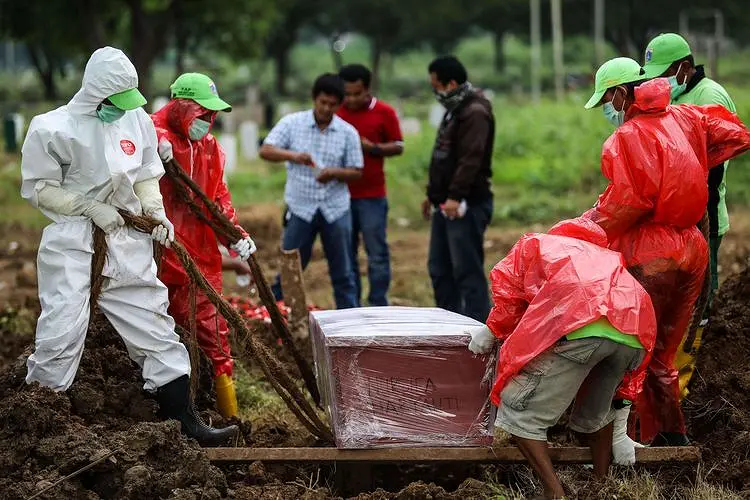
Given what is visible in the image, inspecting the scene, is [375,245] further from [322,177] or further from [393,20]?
[393,20]

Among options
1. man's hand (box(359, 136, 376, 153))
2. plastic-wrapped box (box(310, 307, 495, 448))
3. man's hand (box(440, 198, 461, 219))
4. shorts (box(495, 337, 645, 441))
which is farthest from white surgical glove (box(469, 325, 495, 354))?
man's hand (box(359, 136, 376, 153))

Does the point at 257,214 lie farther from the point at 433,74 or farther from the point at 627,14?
the point at 627,14

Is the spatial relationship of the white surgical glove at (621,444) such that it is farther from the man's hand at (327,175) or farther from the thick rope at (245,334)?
the man's hand at (327,175)

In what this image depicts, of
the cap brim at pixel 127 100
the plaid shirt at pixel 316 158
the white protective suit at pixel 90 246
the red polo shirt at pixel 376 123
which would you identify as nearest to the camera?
the white protective suit at pixel 90 246

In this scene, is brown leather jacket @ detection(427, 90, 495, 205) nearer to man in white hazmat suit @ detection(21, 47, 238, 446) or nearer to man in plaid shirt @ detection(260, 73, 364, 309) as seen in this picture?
man in plaid shirt @ detection(260, 73, 364, 309)

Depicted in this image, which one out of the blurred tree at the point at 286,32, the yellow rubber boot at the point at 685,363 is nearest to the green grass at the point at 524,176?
the yellow rubber boot at the point at 685,363

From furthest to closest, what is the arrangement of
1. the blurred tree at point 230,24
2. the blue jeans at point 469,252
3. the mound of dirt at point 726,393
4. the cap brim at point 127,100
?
the blurred tree at point 230,24 → the blue jeans at point 469,252 → the mound of dirt at point 726,393 → the cap brim at point 127,100

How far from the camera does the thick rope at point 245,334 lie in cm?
619

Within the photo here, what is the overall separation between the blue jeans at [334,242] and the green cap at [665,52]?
326cm

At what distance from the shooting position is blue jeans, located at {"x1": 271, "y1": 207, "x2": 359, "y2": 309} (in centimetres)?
952

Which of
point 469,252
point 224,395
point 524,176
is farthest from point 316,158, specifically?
point 524,176

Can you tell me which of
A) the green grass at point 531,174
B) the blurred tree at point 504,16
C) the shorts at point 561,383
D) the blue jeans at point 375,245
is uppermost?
the shorts at point 561,383

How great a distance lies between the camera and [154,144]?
6348 mm

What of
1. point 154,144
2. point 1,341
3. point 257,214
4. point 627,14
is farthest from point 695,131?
point 627,14
